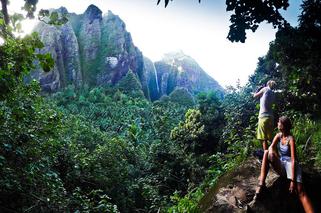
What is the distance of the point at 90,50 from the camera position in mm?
90438

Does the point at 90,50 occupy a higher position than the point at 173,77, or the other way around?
the point at 90,50

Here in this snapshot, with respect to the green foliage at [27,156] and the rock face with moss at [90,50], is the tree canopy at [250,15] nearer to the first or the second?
the green foliage at [27,156]

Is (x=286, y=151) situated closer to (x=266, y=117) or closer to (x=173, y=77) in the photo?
(x=266, y=117)

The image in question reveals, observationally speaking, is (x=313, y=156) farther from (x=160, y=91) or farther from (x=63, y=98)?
A: (x=160, y=91)

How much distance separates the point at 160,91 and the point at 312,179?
111045mm

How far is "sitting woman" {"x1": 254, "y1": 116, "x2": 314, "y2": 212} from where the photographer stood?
15.1ft

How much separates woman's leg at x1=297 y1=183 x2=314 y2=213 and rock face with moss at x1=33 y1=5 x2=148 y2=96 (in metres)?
70.8

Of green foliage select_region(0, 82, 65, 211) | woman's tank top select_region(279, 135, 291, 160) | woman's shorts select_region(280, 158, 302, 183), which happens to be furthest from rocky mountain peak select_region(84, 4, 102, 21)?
woman's shorts select_region(280, 158, 302, 183)

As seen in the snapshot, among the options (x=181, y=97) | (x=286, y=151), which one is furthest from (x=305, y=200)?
(x=181, y=97)

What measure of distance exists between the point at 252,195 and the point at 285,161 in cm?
79

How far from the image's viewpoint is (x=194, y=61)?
6161 inches

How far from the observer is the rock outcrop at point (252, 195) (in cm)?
491

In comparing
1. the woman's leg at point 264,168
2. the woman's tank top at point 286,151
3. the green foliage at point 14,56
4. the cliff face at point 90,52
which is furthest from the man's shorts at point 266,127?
the cliff face at point 90,52

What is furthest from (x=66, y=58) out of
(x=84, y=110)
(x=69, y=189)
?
(x=69, y=189)
